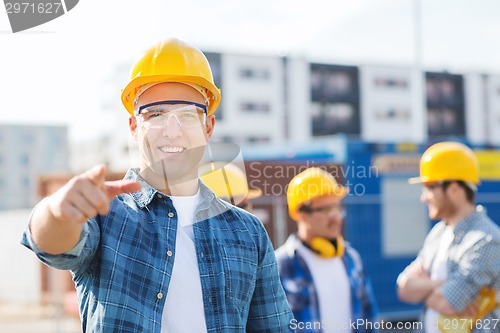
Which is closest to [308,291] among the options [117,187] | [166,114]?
[166,114]

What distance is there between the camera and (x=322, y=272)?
161 inches

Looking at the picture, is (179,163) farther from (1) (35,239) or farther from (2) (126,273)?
(1) (35,239)

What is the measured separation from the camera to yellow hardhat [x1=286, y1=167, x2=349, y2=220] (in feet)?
14.6

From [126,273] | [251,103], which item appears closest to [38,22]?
[126,273]

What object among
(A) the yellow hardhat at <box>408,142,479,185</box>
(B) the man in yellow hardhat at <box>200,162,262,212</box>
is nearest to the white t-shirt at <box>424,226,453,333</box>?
(A) the yellow hardhat at <box>408,142,479,185</box>

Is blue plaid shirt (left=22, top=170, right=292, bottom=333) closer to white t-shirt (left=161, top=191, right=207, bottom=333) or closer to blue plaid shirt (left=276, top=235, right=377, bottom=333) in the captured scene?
white t-shirt (left=161, top=191, right=207, bottom=333)

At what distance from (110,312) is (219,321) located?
1.02 ft

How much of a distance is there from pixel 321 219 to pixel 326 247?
0.26 metres

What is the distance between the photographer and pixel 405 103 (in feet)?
202

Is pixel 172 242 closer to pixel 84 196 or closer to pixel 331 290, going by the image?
pixel 84 196

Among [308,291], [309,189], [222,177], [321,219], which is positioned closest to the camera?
[222,177]

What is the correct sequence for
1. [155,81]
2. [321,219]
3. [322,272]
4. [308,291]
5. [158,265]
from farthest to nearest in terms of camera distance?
[321,219] → [322,272] → [308,291] → [155,81] → [158,265]

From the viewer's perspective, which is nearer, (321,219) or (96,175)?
(96,175)

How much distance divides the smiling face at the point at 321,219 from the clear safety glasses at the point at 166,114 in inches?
97.2
